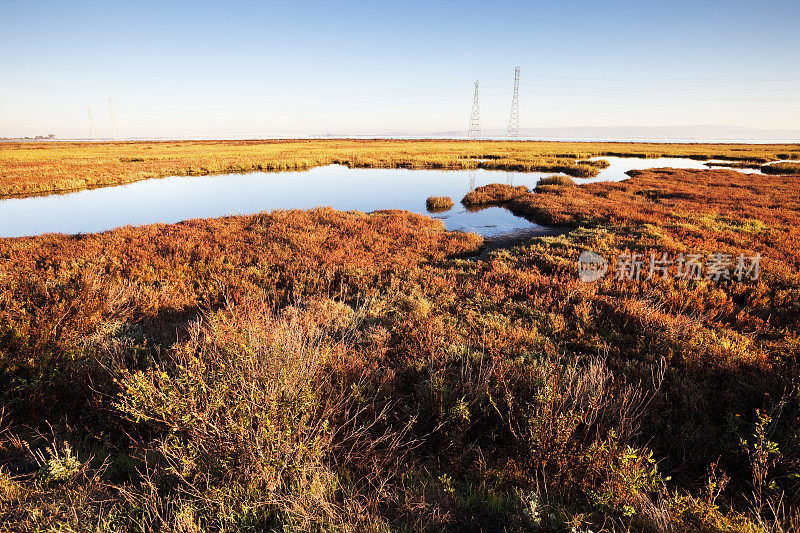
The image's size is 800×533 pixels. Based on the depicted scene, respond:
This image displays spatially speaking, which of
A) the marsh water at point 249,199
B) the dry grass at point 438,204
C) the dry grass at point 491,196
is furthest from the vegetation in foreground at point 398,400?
the dry grass at point 491,196

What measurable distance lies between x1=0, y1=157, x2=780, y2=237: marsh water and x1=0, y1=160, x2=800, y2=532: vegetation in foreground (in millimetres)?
8431

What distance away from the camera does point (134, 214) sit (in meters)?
18.4

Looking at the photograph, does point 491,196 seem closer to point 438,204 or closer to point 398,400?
point 438,204

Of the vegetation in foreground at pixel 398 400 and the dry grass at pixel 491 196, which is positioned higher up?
the dry grass at pixel 491 196

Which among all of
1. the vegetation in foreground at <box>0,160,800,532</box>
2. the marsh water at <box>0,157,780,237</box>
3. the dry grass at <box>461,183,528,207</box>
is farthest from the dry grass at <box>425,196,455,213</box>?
the vegetation in foreground at <box>0,160,800,532</box>

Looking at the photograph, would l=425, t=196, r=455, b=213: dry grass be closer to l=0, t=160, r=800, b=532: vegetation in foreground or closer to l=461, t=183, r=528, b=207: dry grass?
l=461, t=183, r=528, b=207: dry grass

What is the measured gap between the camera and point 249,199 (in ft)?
74.5

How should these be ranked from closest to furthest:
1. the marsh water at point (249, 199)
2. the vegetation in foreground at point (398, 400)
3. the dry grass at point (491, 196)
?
the vegetation in foreground at point (398, 400) < the marsh water at point (249, 199) < the dry grass at point (491, 196)

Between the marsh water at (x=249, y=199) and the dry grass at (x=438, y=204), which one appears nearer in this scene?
the marsh water at (x=249, y=199)

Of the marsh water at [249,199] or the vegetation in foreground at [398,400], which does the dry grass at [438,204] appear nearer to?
the marsh water at [249,199]

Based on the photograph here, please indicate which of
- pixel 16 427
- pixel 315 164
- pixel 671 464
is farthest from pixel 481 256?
pixel 315 164

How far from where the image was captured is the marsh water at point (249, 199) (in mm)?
16647

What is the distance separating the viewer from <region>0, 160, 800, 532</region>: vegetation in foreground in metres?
2.69

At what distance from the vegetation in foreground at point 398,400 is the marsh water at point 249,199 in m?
8.43
